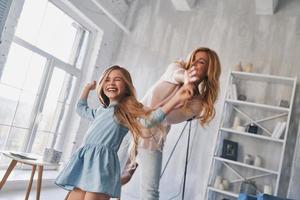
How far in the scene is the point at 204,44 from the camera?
453cm

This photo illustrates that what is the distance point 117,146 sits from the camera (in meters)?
1.54

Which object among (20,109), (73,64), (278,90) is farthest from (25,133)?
(278,90)

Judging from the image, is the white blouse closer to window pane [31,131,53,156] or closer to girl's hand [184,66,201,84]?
girl's hand [184,66,201,84]

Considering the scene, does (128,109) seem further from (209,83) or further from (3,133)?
(3,133)

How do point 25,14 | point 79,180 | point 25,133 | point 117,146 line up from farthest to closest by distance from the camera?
point 25,133 < point 25,14 < point 117,146 < point 79,180

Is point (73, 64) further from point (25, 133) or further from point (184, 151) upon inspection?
point (184, 151)

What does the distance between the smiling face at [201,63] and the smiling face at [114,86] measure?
362 mm

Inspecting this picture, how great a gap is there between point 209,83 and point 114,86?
0.45 metres

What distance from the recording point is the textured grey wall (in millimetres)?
4133

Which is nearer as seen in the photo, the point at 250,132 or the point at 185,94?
the point at 185,94

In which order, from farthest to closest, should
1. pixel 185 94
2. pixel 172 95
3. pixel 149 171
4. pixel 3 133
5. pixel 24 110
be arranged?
1. pixel 24 110
2. pixel 3 133
3. pixel 149 171
4. pixel 172 95
5. pixel 185 94

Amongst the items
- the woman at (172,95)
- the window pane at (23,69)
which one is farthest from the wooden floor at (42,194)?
the woman at (172,95)

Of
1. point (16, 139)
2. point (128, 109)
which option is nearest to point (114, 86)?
point (128, 109)

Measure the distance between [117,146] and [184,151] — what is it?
113 inches
